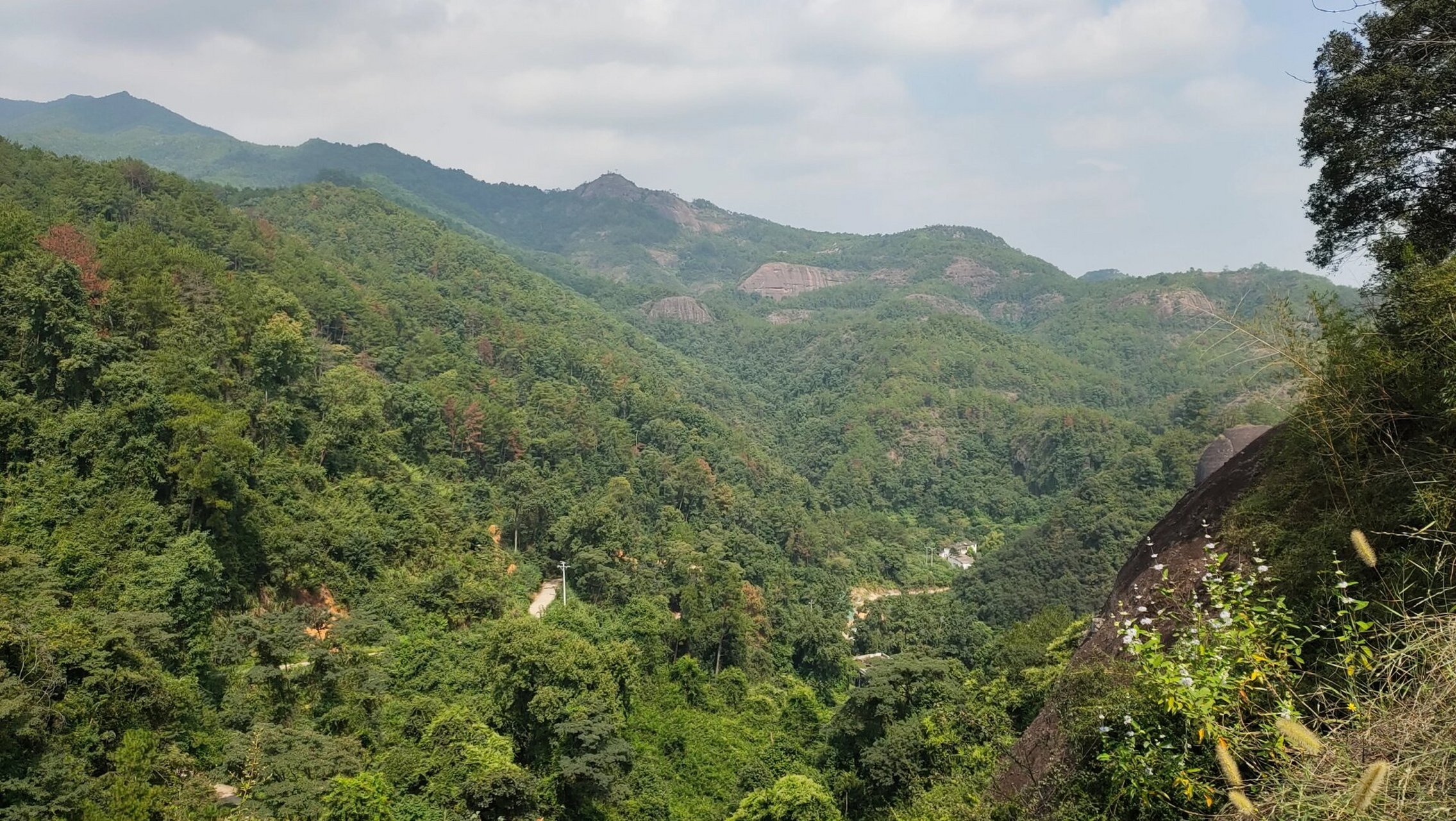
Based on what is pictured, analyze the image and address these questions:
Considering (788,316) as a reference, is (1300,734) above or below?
below

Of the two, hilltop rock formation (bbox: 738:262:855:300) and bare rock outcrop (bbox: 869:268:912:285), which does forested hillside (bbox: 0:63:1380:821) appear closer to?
hilltop rock formation (bbox: 738:262:855:300)

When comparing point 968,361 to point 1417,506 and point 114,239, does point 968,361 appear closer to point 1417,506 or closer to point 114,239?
point 114,239

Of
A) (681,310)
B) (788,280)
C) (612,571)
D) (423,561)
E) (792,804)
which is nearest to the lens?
(792,804)

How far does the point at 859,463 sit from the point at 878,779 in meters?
63.8

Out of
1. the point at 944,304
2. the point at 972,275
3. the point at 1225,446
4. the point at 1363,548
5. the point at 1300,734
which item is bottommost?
the point at 1225,446

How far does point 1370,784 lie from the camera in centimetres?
283

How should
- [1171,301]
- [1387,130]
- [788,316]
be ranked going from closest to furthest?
[1387,130]
[1171,301]
[788,316]

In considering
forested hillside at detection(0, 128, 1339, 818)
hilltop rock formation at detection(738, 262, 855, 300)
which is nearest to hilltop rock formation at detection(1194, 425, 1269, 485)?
forested hillside at detection(0, 128, 1339, 818)

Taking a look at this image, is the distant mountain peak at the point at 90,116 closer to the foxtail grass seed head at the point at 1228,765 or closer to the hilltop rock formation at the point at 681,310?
the hilltop rock formation at the point at 681,310

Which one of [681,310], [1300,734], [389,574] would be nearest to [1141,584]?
[1300,734]

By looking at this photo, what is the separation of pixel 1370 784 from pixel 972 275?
7338 inches

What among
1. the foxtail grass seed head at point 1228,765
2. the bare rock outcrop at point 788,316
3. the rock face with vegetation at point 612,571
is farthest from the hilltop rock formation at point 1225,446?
the bare rock outcrop at point 788,316

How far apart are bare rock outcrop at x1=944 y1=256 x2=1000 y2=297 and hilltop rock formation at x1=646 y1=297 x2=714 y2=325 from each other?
6723 cm

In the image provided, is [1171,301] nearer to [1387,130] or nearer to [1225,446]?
[1225,446]
